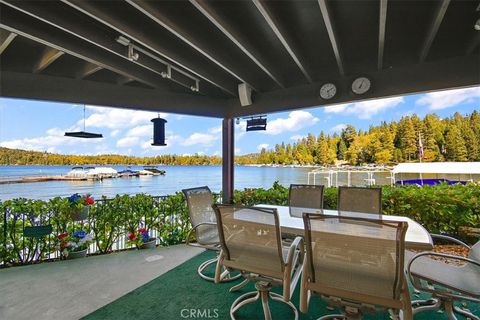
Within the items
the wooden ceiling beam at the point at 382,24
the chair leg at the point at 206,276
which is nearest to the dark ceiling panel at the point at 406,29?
the wooden ceiling beam at the point at 382,24

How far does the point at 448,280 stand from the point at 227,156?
12.3 ft

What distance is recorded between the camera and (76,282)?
9.16ft

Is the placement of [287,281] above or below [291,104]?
below

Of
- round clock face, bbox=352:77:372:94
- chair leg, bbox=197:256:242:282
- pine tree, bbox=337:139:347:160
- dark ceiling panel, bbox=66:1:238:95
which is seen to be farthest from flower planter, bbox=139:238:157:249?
pine tree, bbox=337:139:347:160

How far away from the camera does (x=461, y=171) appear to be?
18.0ft

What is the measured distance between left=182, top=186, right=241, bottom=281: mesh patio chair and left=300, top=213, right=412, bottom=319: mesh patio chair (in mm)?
1307

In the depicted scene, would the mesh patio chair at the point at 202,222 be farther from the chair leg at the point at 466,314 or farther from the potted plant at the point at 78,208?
the chair leg at the point at 466,314

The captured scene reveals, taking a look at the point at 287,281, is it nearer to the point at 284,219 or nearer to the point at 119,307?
the point at 284,219

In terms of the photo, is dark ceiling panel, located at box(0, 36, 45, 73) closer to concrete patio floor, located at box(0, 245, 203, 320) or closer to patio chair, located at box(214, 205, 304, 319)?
concrete patio floor, located at box(0, 245, 203, 320)

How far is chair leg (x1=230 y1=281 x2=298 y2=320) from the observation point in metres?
2.00

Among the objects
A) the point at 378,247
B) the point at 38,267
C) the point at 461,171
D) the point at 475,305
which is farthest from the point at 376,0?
the point at 461,171

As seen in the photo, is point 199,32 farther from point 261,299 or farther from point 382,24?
point 261,299

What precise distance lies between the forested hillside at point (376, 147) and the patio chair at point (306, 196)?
2143 mm

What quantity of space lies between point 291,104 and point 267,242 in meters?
2.96
